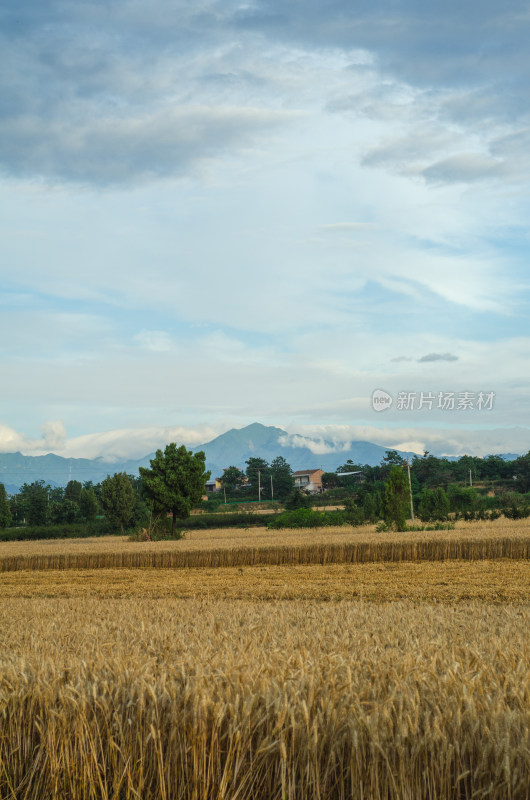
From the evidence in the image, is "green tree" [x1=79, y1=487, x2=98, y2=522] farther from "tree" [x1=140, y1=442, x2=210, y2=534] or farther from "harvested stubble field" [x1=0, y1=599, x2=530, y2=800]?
"harvested stubble field" [x1=0, y1=599, x2=530, y2=800]

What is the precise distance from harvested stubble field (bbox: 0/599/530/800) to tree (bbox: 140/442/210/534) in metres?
40.4

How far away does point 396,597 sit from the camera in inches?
532

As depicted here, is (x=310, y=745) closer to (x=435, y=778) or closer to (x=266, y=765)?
(x=266, y=765)

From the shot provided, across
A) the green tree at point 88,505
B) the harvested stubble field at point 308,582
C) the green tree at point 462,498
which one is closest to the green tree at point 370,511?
the green tree at point 462,498

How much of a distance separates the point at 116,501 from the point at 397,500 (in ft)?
114

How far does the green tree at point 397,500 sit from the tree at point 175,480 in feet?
50.7

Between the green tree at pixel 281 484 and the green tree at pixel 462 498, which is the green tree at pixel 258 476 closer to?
the green tree at pixel 281 484

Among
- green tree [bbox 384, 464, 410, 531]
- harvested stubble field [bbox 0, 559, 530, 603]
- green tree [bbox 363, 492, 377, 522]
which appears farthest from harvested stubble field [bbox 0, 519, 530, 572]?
green tree [bbox 363, 492, 377, 522]

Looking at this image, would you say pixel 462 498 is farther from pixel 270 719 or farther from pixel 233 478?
pixel 233 478

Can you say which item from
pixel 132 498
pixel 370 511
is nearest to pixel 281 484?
pixel 132 498

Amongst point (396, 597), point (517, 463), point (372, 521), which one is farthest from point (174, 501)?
point (517, 463)

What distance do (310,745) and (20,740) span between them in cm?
196

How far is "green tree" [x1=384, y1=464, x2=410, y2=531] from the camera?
34156 mm

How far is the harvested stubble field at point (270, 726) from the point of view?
315 cm
